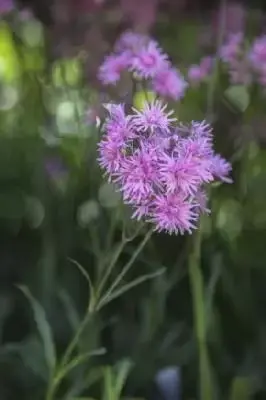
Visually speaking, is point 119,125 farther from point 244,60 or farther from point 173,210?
point 244,60

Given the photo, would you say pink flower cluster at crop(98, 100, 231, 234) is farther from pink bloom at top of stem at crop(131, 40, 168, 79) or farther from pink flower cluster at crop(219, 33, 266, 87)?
pink flower cluster at crop(219, 33, 266, 87)

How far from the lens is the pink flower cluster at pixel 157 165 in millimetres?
→ 699

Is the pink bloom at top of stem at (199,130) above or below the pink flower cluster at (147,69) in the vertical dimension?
below

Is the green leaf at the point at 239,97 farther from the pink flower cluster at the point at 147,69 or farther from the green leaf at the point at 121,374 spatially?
the green leaf at the point at 121,374

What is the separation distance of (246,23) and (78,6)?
0.26 meters

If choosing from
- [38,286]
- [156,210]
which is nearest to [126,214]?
[156,210]

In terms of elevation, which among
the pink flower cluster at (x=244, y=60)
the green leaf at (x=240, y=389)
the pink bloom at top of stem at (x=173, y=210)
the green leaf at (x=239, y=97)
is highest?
the pink flower cluster at (x=244, y=60)

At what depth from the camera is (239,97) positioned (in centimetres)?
117

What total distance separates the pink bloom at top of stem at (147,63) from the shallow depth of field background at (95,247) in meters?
0.10

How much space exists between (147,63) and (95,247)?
0.19 meters

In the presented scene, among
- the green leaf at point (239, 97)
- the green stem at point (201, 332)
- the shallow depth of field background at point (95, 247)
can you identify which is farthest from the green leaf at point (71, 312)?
the green leaf at point (239, 97)

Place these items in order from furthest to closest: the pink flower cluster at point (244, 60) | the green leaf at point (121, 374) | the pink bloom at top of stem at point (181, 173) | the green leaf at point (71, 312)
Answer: the pink flower cluster at point (244, 60) < the green leaf at point (71, 312) < the green leaf at point (121, 374) < the pink bloom at top of stem at point (181, 173)

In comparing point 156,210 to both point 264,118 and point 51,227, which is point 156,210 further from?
point 264,118

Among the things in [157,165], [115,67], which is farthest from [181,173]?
[115,67]
